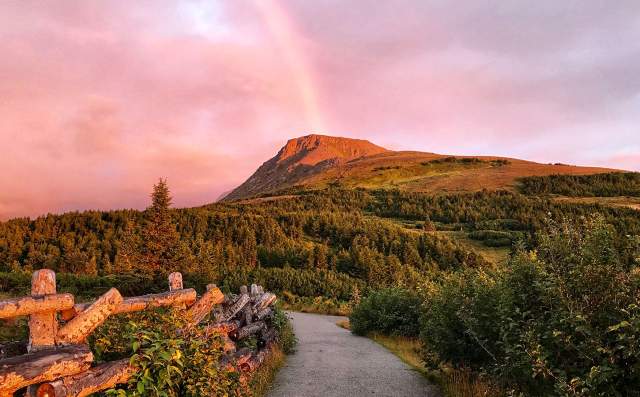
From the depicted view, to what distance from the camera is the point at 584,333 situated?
5840 mm

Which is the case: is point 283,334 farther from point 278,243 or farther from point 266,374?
point 278,243

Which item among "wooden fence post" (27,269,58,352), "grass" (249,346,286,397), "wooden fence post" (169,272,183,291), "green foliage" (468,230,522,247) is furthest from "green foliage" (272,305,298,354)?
"green foliage" (468,230,522,247)

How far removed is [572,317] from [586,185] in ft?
596

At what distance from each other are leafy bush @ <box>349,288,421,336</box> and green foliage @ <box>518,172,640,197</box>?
15168cm

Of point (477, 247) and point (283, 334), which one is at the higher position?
point (283, 334)

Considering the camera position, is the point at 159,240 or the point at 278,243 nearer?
the point at 159,240

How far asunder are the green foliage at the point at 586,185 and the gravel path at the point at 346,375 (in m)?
161

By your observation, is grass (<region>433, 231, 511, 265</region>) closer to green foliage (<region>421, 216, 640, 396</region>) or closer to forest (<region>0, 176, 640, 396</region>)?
forest (<region>0, 176, 640, 396</region>)

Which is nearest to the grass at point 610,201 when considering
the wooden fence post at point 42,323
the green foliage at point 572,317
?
the green foliage at point 572,317

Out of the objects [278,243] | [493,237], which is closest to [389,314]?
[278,243]

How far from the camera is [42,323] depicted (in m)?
5.48

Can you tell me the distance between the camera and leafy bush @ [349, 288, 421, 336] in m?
23.4

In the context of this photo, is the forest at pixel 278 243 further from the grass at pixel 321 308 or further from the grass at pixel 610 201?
the grass at pixel 610 201

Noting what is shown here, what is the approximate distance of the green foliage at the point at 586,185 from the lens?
152375mm
